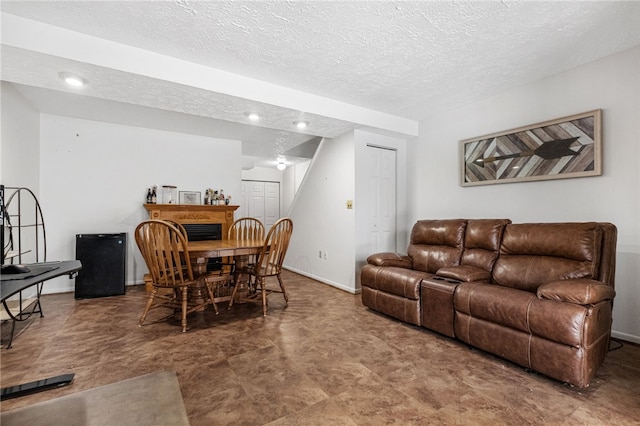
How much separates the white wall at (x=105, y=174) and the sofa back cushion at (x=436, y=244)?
3879 mm

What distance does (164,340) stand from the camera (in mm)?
2535

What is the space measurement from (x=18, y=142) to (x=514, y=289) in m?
5.43

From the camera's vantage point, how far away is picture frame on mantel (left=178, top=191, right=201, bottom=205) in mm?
5059

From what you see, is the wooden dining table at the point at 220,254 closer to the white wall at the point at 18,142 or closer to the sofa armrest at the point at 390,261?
the sofa armrest at the point at 390,261

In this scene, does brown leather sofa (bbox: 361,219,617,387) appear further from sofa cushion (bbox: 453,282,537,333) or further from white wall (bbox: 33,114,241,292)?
white wall (bbox: 33,114,241,292)

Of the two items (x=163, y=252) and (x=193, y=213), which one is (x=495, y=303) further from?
(x=193, y=213)

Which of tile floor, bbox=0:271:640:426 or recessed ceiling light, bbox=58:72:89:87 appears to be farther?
recessed ceiling light, bbox=58:72:89:87

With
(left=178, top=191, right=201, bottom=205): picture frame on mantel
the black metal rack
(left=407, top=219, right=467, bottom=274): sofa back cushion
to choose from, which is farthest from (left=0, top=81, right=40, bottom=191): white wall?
(left=407, top=219, right=467, bottom=274): sofa back cushion

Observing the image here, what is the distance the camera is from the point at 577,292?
1.88 metres

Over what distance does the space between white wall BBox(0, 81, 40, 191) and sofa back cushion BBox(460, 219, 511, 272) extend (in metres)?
4.93

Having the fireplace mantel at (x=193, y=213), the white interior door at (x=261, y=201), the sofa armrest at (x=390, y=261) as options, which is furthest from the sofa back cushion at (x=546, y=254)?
the white interior door at (x=261, y=201)

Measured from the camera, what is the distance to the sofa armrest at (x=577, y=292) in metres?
1.84

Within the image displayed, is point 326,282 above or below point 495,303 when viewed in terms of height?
below

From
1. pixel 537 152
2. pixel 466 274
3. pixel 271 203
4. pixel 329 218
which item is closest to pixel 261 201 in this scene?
pixel 271 203
